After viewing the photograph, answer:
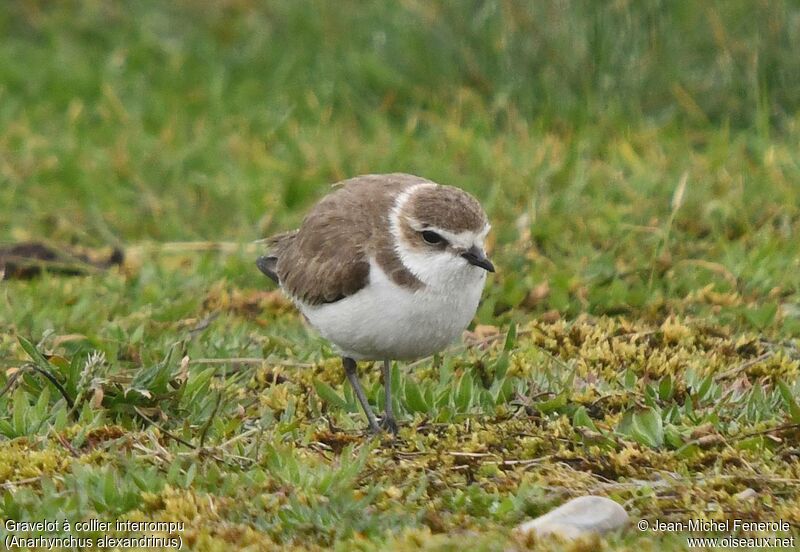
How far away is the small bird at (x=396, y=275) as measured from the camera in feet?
17.8

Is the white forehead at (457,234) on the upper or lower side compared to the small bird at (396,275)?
upper

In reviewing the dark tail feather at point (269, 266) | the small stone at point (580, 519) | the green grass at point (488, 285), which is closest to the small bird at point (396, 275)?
the green grass at point (488, 285)

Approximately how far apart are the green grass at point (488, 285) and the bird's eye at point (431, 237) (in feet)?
2.25


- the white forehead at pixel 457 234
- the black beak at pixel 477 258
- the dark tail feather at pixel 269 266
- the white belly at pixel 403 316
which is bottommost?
the dark tail feather at pixel 269 266

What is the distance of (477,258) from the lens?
213 inches

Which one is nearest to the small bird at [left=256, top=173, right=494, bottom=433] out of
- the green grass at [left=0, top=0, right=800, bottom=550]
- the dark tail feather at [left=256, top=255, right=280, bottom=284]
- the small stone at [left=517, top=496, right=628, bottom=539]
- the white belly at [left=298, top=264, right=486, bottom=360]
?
the white belly at [left=298, top=264, right=486, bottom=360]

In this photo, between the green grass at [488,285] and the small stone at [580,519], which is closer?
the small stone at [580,519]

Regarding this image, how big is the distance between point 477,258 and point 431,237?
236 millimetres

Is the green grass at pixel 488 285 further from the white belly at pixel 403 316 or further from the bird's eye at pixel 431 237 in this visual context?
the bird's eye at pixel 431 237

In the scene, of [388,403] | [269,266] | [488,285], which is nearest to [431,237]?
[388,403]

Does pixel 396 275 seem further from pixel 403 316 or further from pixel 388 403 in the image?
pixel 388 403

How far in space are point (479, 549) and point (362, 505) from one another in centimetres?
61

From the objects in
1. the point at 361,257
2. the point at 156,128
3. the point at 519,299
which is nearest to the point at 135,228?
the point at 156,128

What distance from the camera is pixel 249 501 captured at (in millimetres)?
4719
